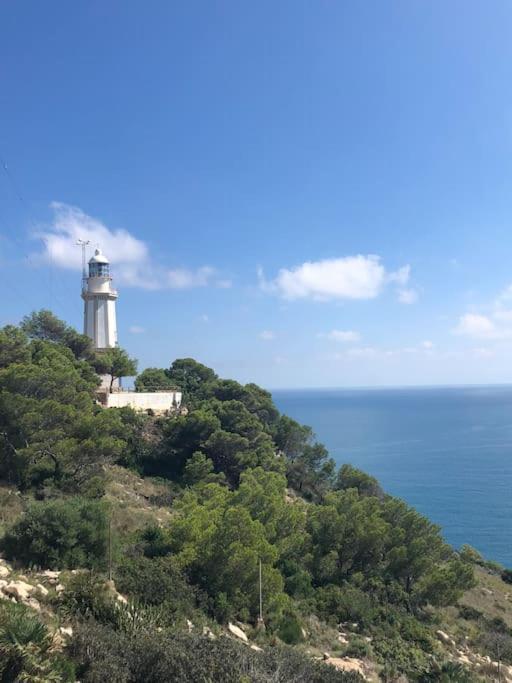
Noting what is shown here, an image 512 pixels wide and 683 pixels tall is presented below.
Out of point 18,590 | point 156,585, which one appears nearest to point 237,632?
point 156,585

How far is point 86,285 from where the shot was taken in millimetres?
38500

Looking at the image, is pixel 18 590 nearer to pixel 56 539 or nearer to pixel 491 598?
pixel 56 539

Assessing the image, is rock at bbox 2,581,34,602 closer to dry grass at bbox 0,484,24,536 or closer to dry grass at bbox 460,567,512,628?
dry grass at bbox 0,484,24,536

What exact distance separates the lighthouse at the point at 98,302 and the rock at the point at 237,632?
2935 cm

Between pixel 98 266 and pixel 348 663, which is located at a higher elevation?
pixel 98 266

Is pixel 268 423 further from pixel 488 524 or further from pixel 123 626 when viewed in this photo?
pixel 123 626

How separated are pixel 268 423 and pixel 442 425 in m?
95.3

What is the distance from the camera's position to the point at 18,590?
8.93m

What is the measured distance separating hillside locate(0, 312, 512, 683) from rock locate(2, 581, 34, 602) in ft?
0.13

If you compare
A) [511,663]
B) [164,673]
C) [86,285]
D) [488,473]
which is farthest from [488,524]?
[164,673]

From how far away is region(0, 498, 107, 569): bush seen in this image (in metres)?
11.1

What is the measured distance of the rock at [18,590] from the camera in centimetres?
878

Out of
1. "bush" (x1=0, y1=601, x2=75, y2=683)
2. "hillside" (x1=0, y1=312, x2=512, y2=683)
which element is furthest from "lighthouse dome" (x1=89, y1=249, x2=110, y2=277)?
"bush" (x1=0, y1=601, x2=75, y2=683)

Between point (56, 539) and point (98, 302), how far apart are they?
28.9 m
